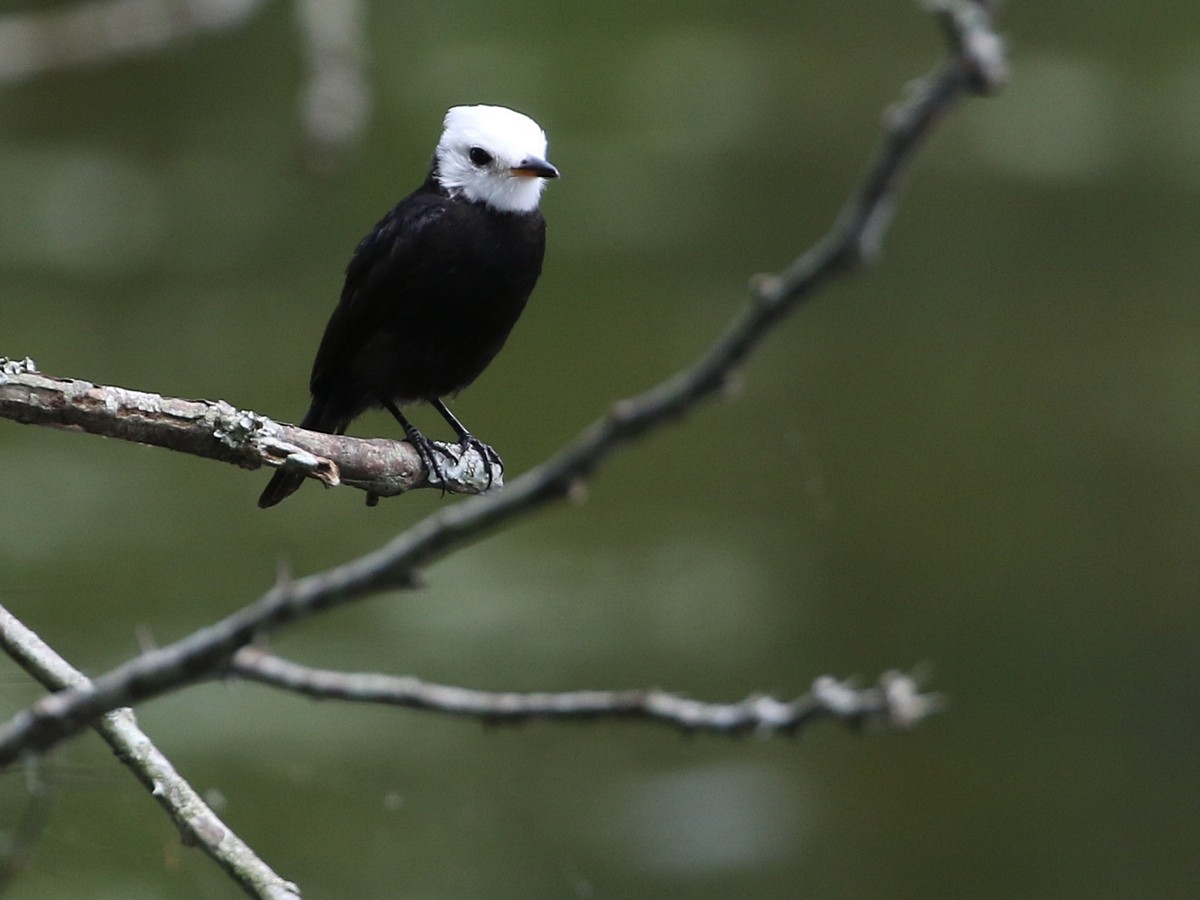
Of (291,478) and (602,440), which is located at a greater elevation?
(291,478)

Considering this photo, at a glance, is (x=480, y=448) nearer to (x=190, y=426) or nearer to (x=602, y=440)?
(x=190, y=426)

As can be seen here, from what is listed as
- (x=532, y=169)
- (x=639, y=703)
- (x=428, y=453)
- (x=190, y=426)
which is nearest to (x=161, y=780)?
(x=190, y=426)

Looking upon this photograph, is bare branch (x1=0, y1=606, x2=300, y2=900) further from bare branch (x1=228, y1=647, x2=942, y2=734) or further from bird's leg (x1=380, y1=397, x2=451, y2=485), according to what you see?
bird's leg (x1=380, y1=397, x2=451, y2=485)

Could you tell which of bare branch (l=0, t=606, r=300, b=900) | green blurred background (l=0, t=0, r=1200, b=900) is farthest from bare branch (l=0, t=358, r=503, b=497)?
green blurred background (l=0, t=0, r=1200, b=900)

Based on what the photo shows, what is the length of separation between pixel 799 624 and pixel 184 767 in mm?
4075

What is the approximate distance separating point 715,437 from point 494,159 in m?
6.82

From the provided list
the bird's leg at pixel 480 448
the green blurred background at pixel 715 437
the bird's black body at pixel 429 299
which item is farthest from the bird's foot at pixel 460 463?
the green blurred background at pixel 715 437

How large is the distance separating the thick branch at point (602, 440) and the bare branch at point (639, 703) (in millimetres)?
75

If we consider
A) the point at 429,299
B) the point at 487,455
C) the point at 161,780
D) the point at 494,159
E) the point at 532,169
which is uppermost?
the point at 494,159

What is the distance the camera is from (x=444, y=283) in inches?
131

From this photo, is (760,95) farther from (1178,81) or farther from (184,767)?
(184,767)

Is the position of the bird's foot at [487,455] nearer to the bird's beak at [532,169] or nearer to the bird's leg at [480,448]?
the bird's leg at [480,448]

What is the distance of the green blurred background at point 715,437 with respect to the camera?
8953mm

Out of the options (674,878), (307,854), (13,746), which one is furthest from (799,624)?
(13,746)
